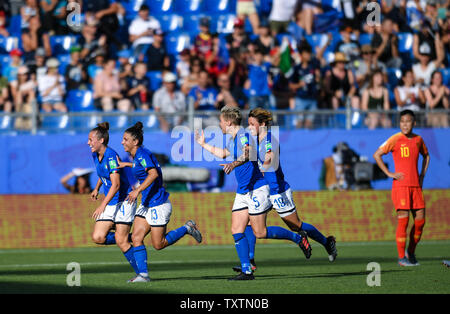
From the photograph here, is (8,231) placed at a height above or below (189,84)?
below

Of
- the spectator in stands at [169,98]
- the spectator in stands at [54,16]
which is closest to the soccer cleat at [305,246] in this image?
the spectator in stands at [169,98]

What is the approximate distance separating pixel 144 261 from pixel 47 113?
7670 millimetres

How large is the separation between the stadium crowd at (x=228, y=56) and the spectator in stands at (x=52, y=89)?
0.9 inches

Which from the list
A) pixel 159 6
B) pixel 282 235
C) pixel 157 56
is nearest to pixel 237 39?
pixel 157 56

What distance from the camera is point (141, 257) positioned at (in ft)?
35.8

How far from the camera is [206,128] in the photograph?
1773 centimetres

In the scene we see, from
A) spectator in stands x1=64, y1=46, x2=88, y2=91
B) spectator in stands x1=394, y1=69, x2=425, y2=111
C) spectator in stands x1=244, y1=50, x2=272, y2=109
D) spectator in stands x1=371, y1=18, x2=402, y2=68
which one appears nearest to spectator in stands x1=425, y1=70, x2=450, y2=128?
spectator in stands x1=394, y1=69, x2=425, y2=111

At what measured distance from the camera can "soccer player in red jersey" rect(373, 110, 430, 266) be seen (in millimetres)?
12609

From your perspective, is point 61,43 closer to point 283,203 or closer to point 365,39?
point 365,39

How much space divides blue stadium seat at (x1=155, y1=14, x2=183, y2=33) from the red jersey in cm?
1098

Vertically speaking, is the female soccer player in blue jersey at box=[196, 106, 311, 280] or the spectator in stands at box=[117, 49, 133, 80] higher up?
the spectator in stands at box=[117, 49, 133, 80]

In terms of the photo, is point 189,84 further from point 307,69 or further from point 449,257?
point 449,257

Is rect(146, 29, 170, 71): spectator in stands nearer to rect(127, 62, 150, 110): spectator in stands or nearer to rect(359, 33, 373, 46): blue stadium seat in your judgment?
rect(127, 62, 150, 110): spectator in stands
